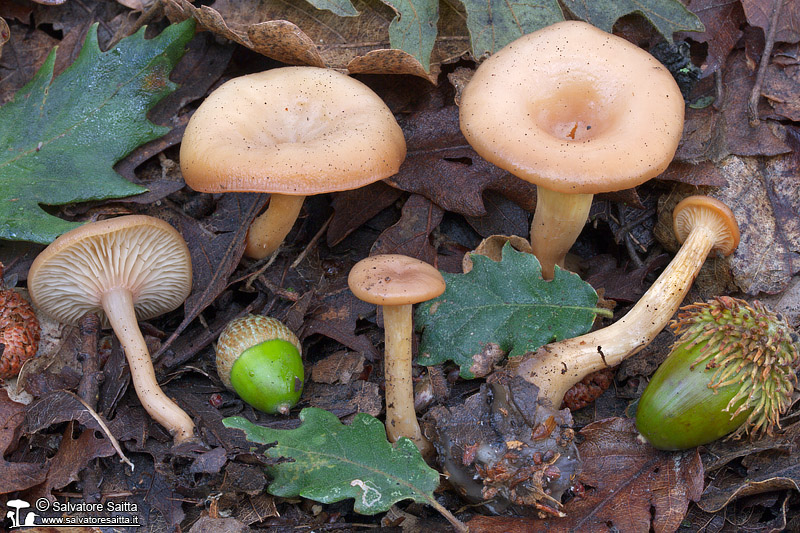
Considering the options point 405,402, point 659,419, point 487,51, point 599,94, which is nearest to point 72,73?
point 487,51

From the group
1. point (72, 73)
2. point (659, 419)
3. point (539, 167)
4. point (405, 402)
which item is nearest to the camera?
point (539, 167)

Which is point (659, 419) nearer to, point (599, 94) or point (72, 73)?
point (599, 94)

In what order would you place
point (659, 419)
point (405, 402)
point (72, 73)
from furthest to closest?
point (72, 73) < point (405, 402) < point (659, 419)

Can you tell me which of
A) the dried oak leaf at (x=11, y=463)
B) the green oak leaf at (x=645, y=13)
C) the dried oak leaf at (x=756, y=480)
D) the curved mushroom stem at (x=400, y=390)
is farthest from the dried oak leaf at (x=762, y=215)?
the dried oak leaf at (x=11, y=463)

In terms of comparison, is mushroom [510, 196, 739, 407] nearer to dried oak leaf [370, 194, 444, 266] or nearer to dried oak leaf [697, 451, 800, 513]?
dried oak leaf [697, 451, 800, 513]

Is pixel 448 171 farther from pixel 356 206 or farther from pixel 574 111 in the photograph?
pixel 574 111

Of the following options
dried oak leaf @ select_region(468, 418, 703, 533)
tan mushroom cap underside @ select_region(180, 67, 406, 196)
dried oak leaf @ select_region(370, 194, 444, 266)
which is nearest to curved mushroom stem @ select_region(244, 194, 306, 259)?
tan mushroom cap underside @ select_region(180, 67, 406, 196)
